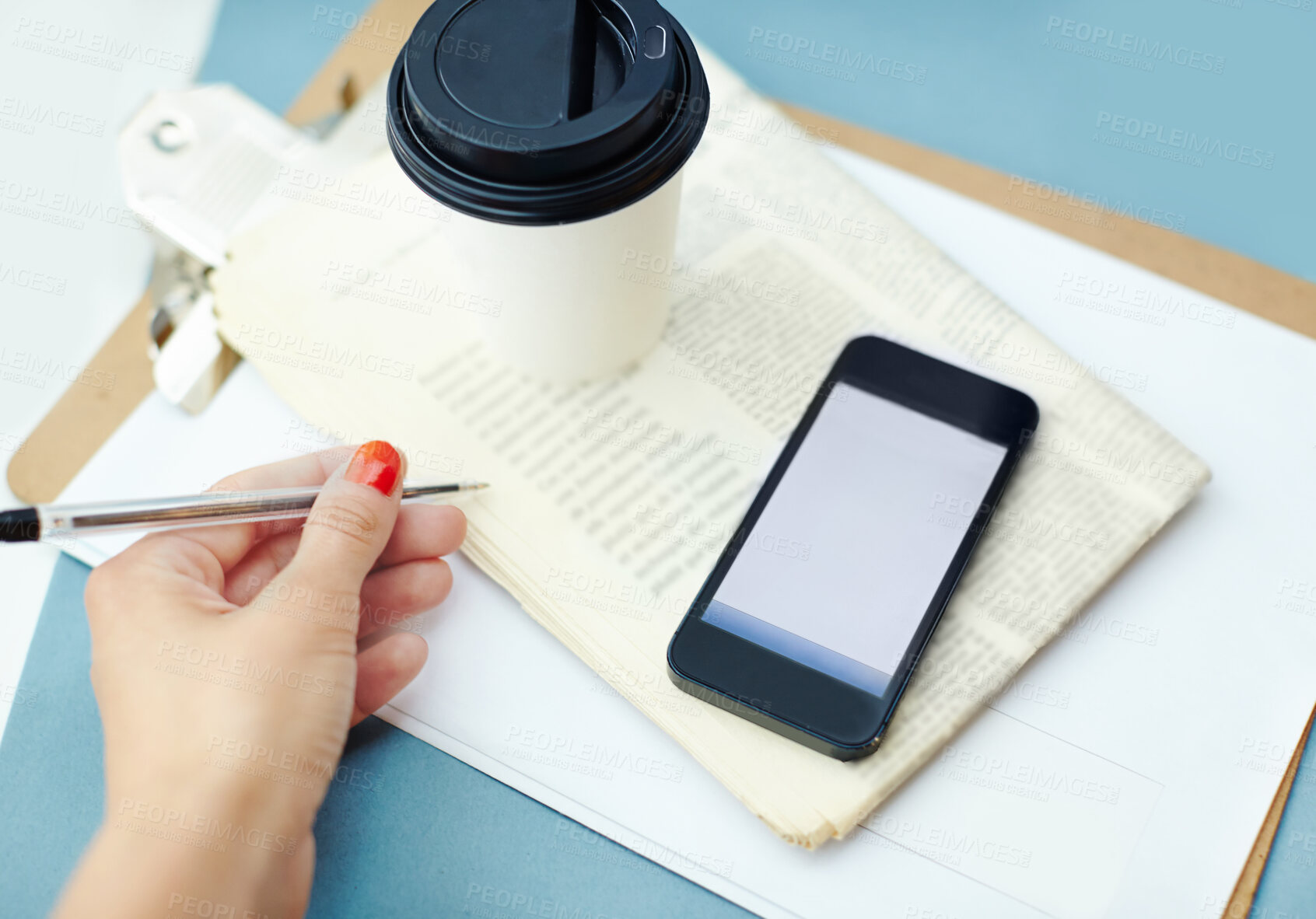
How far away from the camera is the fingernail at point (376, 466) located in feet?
1.50

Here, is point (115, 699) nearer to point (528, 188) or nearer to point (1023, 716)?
point (528, 188)

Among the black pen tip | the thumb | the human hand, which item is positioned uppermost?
the thumb

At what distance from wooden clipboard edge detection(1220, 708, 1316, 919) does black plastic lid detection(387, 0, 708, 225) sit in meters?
0.45

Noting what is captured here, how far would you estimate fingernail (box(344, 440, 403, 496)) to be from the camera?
46cm

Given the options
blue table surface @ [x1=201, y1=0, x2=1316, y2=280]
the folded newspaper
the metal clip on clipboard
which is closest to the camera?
the folded newspaper

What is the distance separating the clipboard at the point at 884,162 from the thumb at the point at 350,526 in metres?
0.23

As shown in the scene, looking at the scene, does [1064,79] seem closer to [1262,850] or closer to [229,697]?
[1262,850]

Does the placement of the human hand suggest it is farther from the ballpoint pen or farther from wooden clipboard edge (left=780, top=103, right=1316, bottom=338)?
wooden clipboard edge (left=780, top=103, right=1316, bottom=338)

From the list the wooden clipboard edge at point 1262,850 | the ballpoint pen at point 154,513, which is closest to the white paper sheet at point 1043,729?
the wooden clipboard edge at point 1262,850

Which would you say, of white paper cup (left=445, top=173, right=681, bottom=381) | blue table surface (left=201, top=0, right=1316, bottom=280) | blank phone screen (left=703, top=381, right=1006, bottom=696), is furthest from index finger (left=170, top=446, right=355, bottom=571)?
blue table surface (left=201, top=0, right=1316, bottom=280)

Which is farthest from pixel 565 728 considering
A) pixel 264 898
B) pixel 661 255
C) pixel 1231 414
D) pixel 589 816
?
pixel 1231 414

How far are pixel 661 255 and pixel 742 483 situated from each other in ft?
0.45

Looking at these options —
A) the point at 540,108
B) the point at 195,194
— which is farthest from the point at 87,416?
the point at 540,108

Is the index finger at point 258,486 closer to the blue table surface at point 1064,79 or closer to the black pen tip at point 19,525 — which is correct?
the black pen tip at point 19,525
